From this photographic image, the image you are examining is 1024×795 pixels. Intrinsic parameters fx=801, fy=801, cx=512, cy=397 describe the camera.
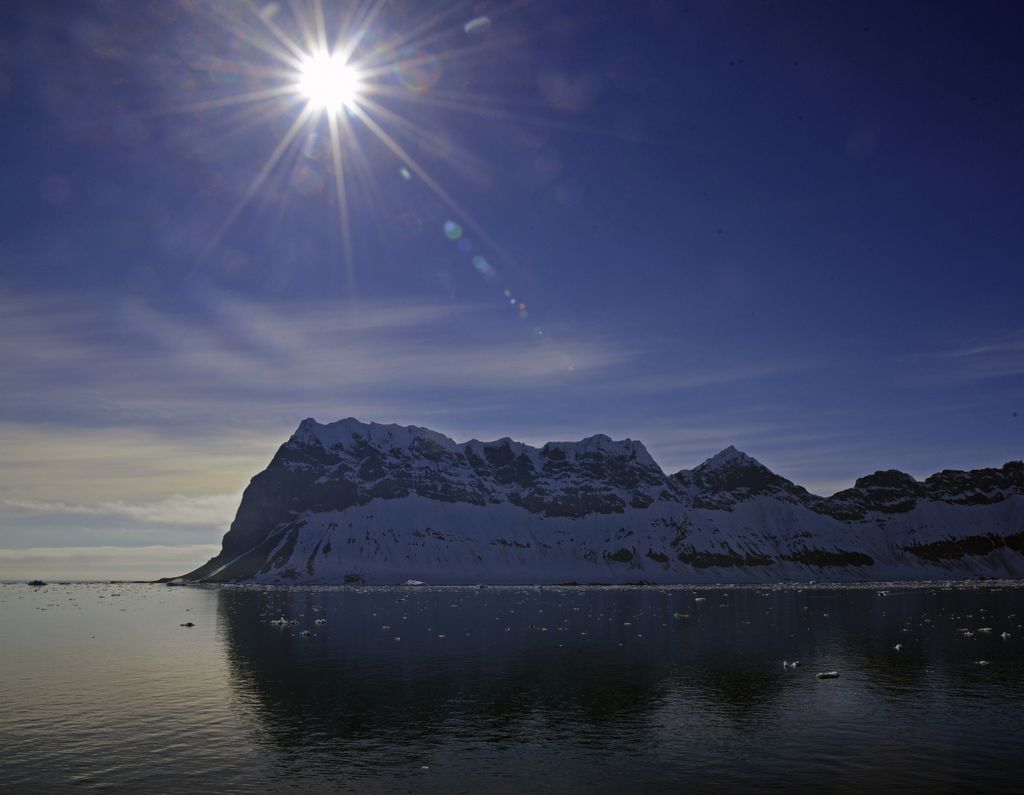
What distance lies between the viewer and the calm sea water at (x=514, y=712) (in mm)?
43094

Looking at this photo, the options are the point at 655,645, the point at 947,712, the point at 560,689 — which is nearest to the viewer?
the point at 947,712

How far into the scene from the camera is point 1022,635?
11350 centimetres

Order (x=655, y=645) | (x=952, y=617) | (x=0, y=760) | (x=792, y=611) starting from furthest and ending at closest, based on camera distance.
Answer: (x=792, y=611)
(x=952, y=617)
(x=655, y=645)
(x=0, y=760)

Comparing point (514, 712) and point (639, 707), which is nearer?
point (514, 712)

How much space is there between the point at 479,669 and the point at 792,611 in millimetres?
112762

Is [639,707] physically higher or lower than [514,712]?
lower

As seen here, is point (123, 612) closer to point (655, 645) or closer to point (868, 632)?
point (655, 645)

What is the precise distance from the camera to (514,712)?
5978 cm

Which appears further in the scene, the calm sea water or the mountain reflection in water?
the mountain reflection in water

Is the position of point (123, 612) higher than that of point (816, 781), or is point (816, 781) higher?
point (123, 612)

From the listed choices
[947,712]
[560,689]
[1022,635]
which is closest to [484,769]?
[560,689]

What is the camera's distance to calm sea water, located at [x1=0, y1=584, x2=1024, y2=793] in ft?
141

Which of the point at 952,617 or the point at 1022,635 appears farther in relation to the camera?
the point at 952,617

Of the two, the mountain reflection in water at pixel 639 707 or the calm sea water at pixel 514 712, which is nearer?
the calm sea water at pixel 514 712
